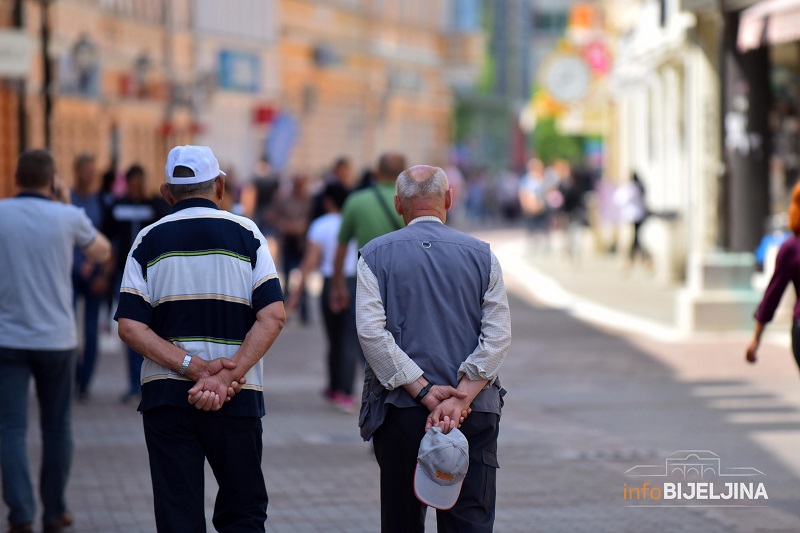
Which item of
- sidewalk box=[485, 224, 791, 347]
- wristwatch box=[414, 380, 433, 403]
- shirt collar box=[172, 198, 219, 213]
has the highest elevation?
shirt collar box=[172, 198, 219, 213]

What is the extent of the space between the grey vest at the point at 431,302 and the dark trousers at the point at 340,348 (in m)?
7.07

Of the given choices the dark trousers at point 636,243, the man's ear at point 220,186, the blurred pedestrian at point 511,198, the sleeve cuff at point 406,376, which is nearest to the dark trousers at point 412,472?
the sleeve cuff at point 406,376

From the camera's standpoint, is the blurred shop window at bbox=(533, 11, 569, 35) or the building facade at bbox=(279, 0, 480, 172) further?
the blurred shop window at bbox=(533, 11, 569, 35)

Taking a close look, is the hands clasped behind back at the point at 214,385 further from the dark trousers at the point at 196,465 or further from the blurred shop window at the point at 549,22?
the blurred shop window at the point at 549,22

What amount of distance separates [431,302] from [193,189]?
3.29ft

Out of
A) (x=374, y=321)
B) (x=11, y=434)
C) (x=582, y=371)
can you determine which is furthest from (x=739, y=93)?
(x=374, y=321)

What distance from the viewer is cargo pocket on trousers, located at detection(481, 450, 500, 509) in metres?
6.48

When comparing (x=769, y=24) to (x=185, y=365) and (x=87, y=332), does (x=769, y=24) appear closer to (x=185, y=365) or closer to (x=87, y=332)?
(x=87, y=332)

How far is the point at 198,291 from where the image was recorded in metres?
6.57

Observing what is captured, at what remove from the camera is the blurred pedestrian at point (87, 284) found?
14.6m

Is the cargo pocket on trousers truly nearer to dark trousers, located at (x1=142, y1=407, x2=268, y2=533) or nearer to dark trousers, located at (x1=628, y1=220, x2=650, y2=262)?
dark trousers, located at (x1=142, y1=407, x2=268, y2=533)

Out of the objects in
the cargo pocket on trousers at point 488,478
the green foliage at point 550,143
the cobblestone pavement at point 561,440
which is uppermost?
the green foliage at point 550,143

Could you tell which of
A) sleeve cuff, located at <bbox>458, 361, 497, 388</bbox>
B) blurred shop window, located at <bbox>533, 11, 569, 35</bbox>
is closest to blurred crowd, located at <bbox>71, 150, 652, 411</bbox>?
sleeve cuff, located at <bbox>458, 361, 497, 388</bbox>

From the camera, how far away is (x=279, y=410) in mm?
14047
